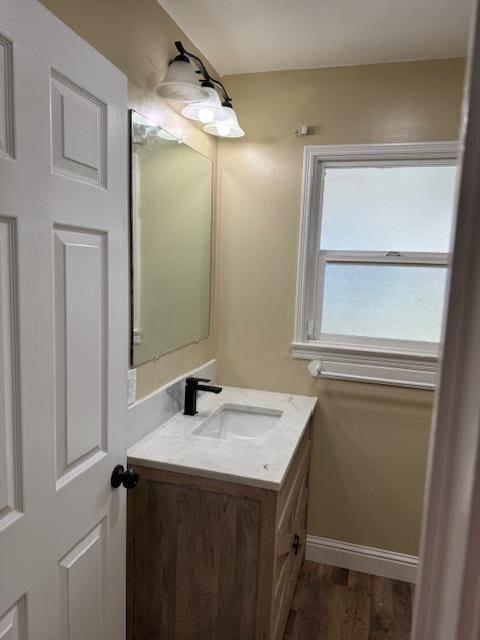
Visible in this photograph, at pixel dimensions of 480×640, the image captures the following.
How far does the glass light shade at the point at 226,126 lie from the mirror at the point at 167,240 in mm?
125

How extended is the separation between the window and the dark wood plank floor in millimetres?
1012

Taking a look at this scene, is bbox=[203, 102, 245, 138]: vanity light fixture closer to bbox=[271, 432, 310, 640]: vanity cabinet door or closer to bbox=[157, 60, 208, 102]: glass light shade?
bbox=[157, 60, 208, 102]: glass light shade

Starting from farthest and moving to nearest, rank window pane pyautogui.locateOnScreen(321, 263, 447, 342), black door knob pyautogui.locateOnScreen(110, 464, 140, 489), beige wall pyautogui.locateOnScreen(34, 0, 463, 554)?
1. window pane pyautogui.locateOnScreen(321, 263, 447, 342)
2. beige wall pyautogui.locateOnScreen(34, 0, 463, 554)
3. black door knob pyautogui.locateOnScreen(110, 464, 140, 489)

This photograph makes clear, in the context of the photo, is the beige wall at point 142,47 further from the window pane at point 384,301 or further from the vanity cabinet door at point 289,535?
the window pane at point 384,301

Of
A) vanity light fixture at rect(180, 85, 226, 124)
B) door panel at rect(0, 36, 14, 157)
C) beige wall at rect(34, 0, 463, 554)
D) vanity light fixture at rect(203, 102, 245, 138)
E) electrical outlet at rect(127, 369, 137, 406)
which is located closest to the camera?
door panel at rect(0, 36, 14, 157)

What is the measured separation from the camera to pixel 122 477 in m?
1.22

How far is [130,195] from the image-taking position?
147 cm

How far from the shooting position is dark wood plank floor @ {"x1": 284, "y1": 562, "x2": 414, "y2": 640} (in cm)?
185

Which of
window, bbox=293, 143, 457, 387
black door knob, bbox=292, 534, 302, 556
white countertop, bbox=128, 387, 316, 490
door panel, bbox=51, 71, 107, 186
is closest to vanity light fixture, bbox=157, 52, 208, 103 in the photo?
door panel, bbox=51, 71, 107, 186

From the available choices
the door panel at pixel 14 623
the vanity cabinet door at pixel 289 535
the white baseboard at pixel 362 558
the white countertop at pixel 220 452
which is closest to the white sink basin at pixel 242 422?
the white countertop at pixel 220 452

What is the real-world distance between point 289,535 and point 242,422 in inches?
21.6

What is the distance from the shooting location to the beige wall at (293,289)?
2.02m

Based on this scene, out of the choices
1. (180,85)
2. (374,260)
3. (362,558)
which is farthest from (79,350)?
(362,558)

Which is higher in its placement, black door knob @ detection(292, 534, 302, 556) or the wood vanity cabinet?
the wood vanity cabinet
